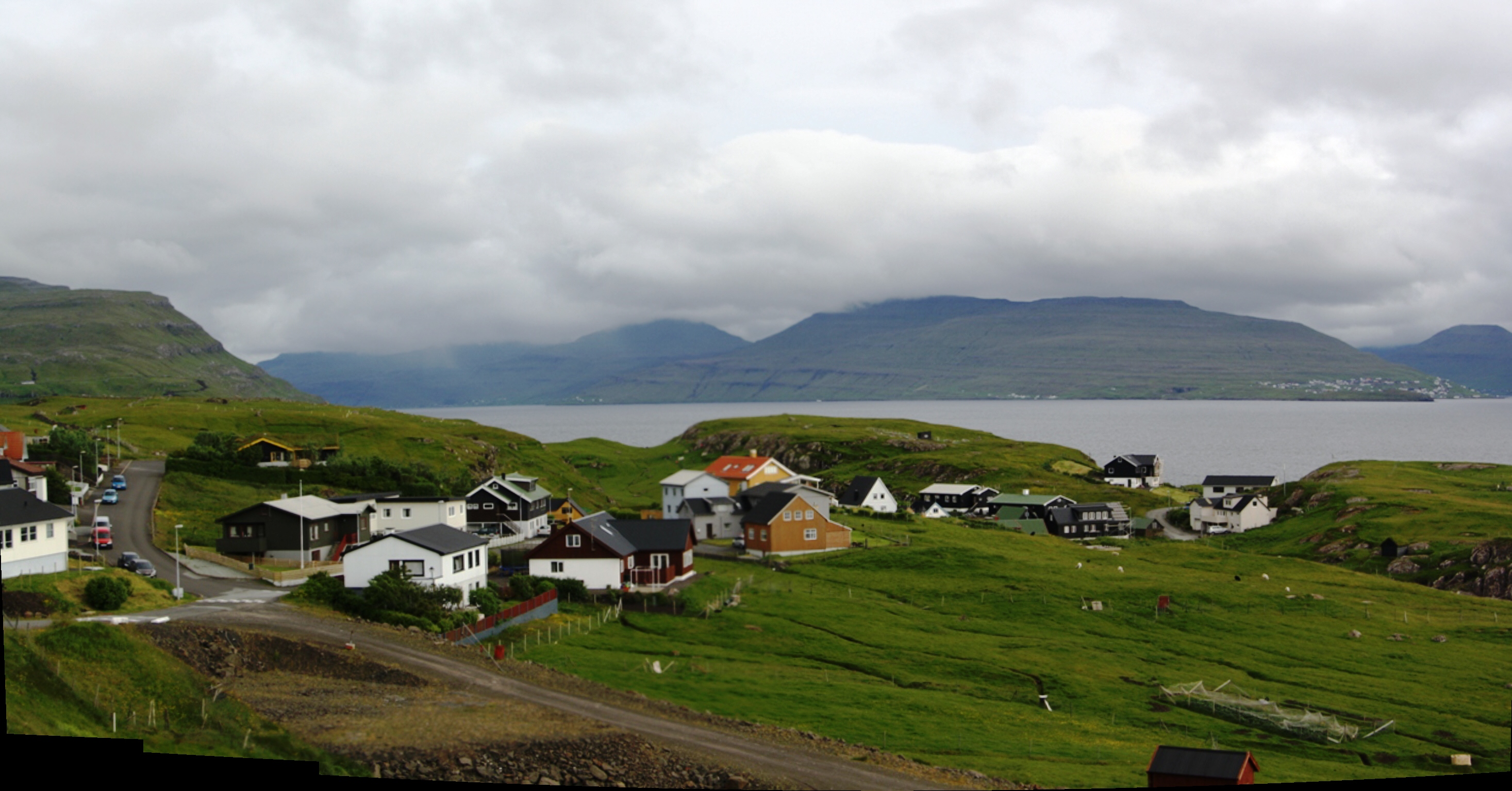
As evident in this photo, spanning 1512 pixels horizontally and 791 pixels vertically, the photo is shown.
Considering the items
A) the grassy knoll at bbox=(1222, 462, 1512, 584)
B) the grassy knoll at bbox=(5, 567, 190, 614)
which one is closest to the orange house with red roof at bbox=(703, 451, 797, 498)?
the grassy knoll at bbox=(1222, 462, 1512, 584)

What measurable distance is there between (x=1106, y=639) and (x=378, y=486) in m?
64.4

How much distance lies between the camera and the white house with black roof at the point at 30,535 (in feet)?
146

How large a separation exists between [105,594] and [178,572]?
8.15 metres

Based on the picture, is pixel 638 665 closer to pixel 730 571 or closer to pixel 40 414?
pixel 730 571

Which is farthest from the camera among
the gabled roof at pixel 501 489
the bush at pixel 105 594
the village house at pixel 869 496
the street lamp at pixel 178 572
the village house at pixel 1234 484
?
the village house at pixel 1234 484

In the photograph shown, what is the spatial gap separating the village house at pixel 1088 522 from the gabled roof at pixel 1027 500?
1782 millimetres

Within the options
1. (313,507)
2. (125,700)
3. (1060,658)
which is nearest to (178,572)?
(313,507)

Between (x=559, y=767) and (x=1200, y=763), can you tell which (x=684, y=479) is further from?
(x=1200, y=763)

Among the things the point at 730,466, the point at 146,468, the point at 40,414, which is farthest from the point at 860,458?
the point at 40,414

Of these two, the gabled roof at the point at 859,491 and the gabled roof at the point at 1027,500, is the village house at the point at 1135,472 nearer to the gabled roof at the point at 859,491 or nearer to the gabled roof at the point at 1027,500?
the gabled roof at the point at 1027,500

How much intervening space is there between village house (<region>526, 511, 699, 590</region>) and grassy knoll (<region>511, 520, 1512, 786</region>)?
4.04m

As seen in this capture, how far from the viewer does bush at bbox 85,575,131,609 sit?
41.2 m

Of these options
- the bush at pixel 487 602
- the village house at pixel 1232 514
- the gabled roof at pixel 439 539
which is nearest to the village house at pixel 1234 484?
the village house at pixel 1232 514

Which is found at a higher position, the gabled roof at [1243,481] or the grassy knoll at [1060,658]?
the gabled roof at [1243,481]
